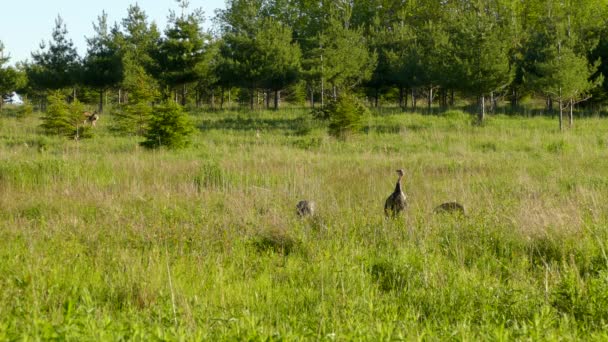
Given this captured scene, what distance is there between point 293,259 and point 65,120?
19861mm

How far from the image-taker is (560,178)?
1005 centimetres

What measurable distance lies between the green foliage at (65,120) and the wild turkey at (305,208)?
17.3m

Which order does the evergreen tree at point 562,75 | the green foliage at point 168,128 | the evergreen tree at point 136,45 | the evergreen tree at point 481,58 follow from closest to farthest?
the green foliage at point 168,128
the evergreen tree at point 562,75
the evergreen tree at point 481,58
the evergreen tree at point 136,45

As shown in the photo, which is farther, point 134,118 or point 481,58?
point 481,58

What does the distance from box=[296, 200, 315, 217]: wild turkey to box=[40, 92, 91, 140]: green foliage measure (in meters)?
17.3

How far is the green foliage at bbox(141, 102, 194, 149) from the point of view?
56.3 ft

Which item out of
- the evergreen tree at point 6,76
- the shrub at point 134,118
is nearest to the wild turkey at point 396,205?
the shrub at point 134,118

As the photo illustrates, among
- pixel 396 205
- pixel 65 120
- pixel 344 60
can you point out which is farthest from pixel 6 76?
pixel 396 205

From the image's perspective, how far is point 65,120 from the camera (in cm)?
2233

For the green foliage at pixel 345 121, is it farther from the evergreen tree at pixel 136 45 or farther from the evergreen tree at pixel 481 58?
the evergreen tree at pixel 136 45

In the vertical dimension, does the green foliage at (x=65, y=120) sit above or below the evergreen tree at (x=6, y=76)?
below

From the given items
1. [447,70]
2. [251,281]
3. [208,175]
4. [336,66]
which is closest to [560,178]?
[208,175]

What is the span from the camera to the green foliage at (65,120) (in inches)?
871

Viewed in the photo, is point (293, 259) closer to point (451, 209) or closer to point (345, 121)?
point (451, 209)
